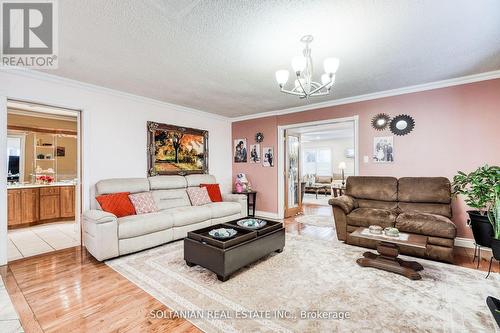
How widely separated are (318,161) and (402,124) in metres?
7.49

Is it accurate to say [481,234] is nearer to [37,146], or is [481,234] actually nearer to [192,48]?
[192,48]

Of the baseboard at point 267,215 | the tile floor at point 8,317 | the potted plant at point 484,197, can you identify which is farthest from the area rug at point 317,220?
the tile floor at point 8,317

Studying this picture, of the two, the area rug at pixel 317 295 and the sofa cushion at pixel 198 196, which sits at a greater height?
the sofa cushion at pixel 198 196

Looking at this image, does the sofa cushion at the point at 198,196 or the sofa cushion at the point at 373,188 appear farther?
the sofa cushion at the point at 198,196

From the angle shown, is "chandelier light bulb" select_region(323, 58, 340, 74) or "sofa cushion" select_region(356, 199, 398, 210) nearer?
"chandelier light bulb" select_region(323, 58, 340, 74)

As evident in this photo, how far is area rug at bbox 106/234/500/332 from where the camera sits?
1826 mm

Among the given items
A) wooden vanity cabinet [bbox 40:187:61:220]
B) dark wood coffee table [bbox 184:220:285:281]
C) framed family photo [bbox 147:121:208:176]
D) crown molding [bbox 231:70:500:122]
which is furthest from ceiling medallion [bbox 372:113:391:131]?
wooden vanity cabinet [bbox 40:187:61:220]

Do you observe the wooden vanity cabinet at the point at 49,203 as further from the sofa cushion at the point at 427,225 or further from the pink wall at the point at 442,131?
the sofa cushion at the point at 427,225

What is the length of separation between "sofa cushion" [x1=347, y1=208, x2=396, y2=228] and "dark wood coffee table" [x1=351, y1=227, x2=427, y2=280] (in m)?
0.51

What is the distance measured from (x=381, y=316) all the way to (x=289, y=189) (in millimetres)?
3972

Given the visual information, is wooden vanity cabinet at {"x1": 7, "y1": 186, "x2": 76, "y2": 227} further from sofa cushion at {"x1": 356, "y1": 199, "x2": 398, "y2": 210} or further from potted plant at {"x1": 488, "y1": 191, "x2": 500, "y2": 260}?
potted plant at {"x1": 488, "y1": 191, "x2": 500, "y2": 260}

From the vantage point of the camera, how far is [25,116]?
5191 millimetres

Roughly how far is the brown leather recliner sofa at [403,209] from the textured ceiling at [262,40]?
1.64 metres

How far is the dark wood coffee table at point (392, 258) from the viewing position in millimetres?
2532
